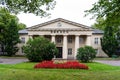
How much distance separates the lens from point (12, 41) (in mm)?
54062

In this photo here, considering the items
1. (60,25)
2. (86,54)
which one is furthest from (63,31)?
(86,54)

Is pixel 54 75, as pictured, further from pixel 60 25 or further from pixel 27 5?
pixel 60 25

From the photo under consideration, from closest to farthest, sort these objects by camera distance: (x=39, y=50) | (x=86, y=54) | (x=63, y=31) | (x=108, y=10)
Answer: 1. (x=108, y=10)
2. (x=86, y=54)
3. (x=39, y=50)
4. (x=63, y=31)

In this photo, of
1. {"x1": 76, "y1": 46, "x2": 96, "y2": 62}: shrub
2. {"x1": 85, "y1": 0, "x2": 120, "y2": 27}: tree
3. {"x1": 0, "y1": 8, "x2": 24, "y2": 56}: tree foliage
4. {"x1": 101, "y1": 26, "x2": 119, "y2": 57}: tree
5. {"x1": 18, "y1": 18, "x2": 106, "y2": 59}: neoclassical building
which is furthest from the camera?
{"x1": 0, "y1": 8, "x2": 24, "y2": 56}: tree foliage

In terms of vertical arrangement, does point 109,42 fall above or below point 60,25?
below

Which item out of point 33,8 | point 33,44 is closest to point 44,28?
point 33,44

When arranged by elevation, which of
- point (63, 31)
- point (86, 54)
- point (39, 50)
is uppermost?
point (63, 31)

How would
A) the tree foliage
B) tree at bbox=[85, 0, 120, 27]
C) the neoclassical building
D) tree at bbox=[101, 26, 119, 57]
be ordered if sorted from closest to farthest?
tree at bbox=[85, 0, 120, 27] < the neoclassical building < tree at bbox=[101, 26, 119, 57] < the tree foliage

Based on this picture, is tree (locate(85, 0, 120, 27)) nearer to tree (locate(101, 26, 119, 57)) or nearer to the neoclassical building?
the neoclassical building

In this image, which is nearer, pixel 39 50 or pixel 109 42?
pixel 39 50

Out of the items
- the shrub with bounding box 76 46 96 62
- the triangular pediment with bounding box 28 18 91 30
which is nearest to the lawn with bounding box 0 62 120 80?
the shrub with bounding box 76 46 96 62

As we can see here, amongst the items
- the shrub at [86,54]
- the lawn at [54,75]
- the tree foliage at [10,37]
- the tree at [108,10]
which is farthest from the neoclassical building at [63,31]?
the tree at [108,10]

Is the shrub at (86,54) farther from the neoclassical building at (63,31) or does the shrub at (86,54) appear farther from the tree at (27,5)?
the tree at (27,5)

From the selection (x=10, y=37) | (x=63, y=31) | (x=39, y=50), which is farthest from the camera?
(x=10, y=37)
